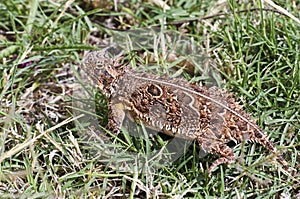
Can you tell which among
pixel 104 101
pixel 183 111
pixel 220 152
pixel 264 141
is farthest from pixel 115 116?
pixel 264 141

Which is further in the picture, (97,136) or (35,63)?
(35,63)

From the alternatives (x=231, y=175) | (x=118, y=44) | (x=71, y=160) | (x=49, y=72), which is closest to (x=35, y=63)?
(x=49, y=72)

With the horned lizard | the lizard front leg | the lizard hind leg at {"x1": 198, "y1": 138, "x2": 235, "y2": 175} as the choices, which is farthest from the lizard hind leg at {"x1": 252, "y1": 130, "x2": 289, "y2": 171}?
the lizard front leg

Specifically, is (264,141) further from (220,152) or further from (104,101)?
(104,101)

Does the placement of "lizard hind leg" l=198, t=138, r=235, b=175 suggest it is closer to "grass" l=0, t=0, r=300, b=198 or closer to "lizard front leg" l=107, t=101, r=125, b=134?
"grass" l=0, t=0, r=300, b=198

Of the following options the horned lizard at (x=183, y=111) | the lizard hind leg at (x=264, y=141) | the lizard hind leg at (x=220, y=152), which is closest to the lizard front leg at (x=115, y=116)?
the horned lizard at (x=183, y=111)

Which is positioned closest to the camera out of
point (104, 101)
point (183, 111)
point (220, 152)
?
point (220, 152)

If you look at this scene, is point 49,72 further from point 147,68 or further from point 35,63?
point 147,68
